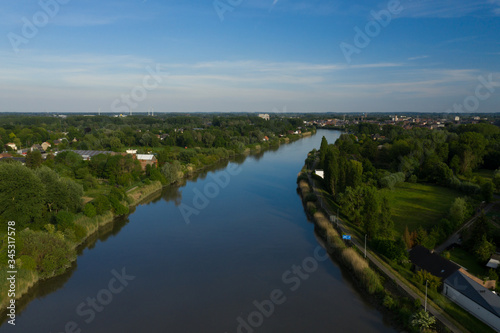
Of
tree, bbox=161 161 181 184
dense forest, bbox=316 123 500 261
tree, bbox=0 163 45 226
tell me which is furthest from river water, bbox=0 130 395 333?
tree, bbox=161 161 181 184

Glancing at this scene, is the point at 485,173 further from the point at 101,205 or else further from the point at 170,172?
the point at 101,205

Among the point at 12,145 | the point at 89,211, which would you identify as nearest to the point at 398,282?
the point at 89,211

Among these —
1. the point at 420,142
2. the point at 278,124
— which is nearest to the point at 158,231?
the point at 420,142

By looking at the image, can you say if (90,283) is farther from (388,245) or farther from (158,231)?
(388,245)

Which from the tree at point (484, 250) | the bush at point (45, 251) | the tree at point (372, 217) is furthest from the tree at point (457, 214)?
the bush at point (45, 251)

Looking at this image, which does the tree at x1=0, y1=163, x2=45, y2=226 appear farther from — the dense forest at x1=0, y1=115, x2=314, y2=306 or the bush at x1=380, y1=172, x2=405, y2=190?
the bush at x1=380, y1=172, x2=405, y2=190
